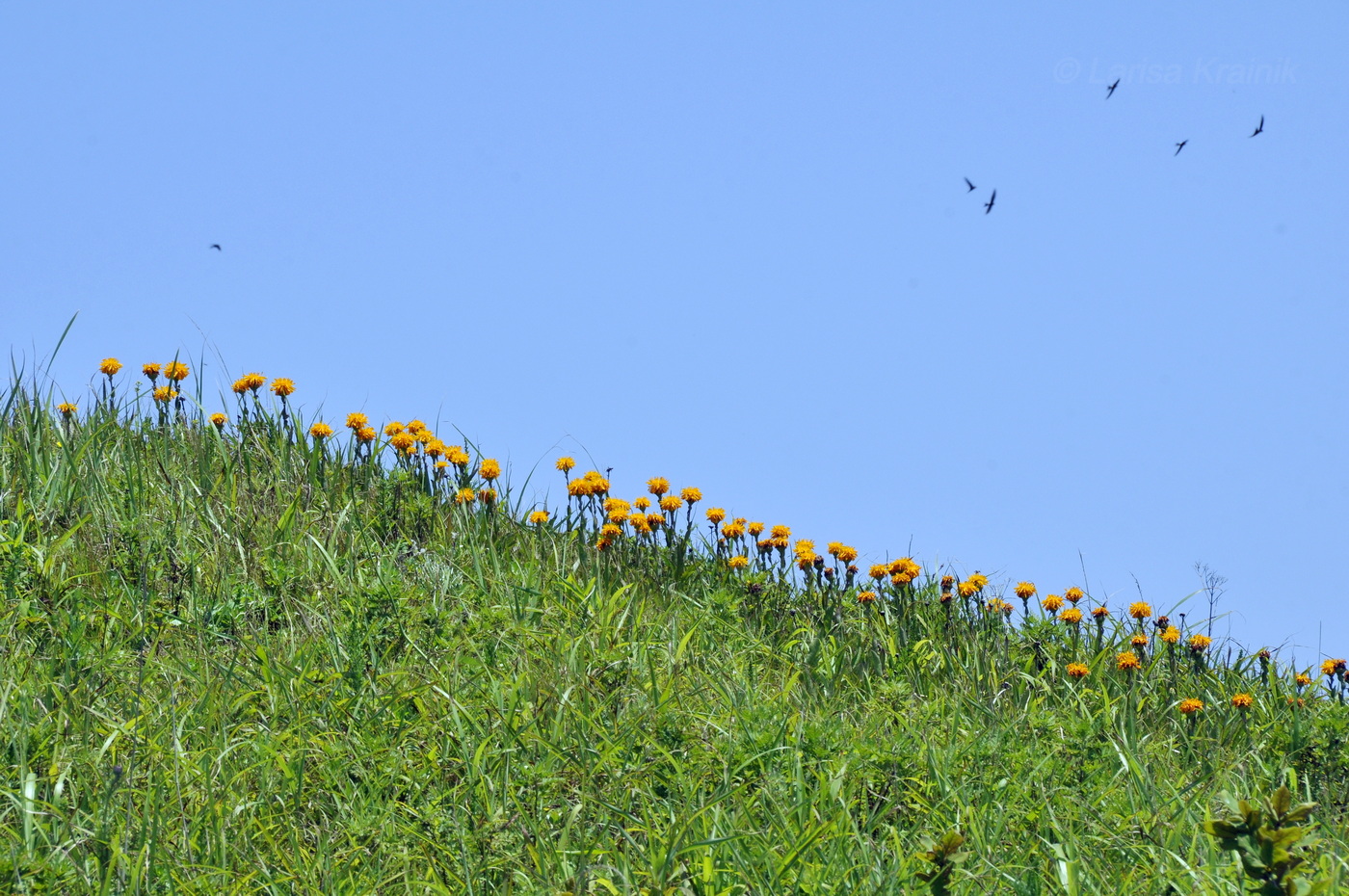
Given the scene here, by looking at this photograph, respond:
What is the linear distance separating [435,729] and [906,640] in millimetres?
2954

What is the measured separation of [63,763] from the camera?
3850 millimetres

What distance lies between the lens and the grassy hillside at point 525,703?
11.8 feet

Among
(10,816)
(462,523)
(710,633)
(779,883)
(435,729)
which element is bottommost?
(779,883)

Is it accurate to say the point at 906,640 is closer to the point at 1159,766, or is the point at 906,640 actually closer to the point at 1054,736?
the point at 1054,736

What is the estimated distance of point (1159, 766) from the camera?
4.88 meters

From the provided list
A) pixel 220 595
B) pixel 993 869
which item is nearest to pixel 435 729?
pixel 220 595

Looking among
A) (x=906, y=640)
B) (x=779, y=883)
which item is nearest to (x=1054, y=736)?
(x=906, y=640)

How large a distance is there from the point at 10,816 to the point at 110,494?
256cm

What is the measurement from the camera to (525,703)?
4.39 meters

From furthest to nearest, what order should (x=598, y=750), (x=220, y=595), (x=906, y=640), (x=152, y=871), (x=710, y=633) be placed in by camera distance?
(x=906, y=640) < (x=710, y=633) < (x=220, y=595) < (x=598, y=750) < (x=152, y=871)

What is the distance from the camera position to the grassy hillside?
11.8 feet

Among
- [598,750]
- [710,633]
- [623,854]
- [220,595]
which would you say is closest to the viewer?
[623,854]

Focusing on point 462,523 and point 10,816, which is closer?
point 10,816

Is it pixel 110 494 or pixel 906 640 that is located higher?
pixel 110 494
